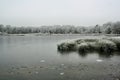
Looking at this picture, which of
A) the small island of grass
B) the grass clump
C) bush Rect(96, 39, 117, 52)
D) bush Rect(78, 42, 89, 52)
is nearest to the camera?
bush Rect(96, 39, 117, 52)

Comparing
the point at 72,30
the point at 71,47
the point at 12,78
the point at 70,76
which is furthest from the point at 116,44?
the point at 72,30

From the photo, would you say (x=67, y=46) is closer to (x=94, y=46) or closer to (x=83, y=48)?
(x=83, y=48)

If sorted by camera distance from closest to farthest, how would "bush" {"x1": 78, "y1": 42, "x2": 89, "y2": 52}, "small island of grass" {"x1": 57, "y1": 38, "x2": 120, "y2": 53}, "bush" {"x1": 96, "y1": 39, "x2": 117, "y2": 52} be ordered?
1. "bush" {"x1": 96, "y1": 39, "x2": 117, "y2": 52}
2. "small island of grass" {"x1": 57, "y1": 38, "x2": 120, "y2": 53}
3. "bush" {"x1": 78, "y1": 42, "x2": 89, "y2": 52}

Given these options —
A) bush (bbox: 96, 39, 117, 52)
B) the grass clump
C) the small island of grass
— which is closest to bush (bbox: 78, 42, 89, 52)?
the small island of grass

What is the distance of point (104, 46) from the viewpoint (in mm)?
21156

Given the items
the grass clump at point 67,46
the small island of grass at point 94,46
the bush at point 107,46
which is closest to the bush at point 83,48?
the small island of grass at point 94,46

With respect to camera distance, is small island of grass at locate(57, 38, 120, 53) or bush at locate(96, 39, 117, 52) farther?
small island of grass at locate(57, 38, 120, 53)

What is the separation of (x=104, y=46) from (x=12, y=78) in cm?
1523

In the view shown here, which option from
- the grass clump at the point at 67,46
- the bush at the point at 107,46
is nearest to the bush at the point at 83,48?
the grass clump at the point at 67,46

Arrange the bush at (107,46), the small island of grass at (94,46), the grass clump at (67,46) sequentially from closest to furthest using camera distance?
the bush at (107,46)
the small island of grass at (94,46)
the grass clump at (67,46)

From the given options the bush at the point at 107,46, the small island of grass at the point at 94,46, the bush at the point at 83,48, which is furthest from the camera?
the bush at the point at 83,48

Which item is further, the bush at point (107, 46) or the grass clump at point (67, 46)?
the grass clump at point (67, 46)

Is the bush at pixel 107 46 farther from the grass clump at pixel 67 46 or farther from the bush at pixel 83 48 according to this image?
the grass clump at pixel 67 46

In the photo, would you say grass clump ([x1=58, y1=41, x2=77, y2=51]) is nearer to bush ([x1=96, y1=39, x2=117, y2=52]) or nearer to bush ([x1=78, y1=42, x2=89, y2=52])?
bush ([x1=78, y1=42, x2=89, y2=52])
